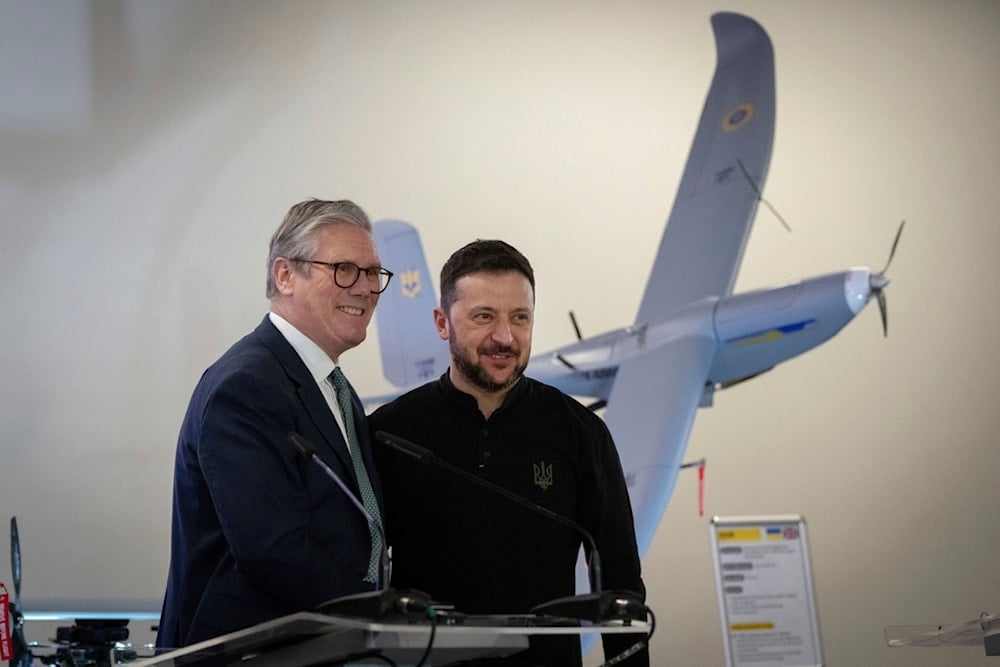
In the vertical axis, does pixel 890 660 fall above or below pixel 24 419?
below

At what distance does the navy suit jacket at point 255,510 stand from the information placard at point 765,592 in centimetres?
191

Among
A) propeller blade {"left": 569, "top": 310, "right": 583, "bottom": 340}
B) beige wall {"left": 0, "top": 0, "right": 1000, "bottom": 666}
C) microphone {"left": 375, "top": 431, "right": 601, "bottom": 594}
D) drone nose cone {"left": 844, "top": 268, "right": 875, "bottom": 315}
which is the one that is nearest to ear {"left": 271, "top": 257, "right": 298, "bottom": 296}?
microphone {"left": 375, "top": 431, "right": 601, "bottom": 594}

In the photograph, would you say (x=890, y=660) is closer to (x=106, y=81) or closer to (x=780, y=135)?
(x=780, y=135)

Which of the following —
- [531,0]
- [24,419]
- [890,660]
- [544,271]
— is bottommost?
[890,660]

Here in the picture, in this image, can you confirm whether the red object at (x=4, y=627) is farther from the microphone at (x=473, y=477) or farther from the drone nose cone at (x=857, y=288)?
the drone nose cone at (x=857, y=288)

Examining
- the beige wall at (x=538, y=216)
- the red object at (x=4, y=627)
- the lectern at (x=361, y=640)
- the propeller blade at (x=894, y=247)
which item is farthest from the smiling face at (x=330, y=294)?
the propeller blade at (x=894, y=247)

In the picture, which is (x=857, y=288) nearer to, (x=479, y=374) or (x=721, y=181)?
(x=721, y=181)

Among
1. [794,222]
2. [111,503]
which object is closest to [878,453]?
[794,222]

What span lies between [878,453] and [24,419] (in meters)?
3.43

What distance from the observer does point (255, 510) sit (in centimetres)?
174

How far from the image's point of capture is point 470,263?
7.59ft

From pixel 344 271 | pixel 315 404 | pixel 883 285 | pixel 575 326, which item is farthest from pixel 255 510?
pixel 883 285

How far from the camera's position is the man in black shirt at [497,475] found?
2188 millimetres

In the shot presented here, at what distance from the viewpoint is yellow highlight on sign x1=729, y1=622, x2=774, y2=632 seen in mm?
3564
